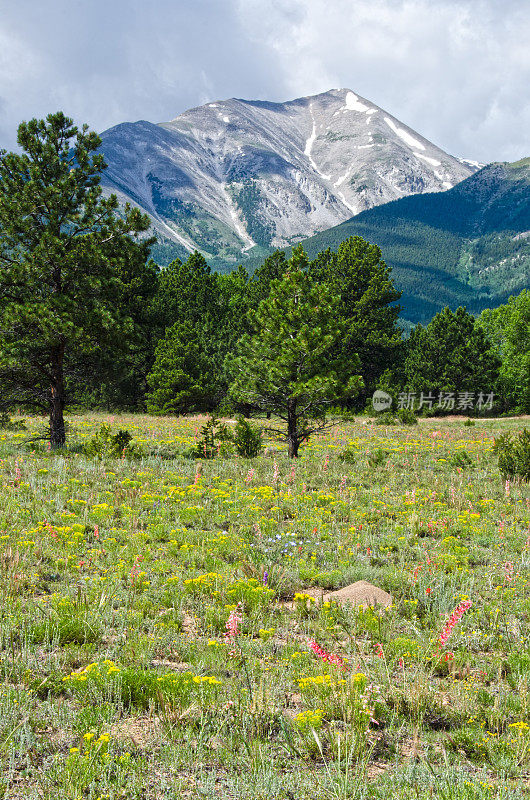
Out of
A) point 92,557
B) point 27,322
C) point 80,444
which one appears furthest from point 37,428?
point 92,557

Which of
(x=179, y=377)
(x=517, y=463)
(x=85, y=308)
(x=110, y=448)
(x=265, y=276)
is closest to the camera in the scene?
(x=517, y=463)

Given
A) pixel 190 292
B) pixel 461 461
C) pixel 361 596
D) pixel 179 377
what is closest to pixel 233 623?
pixel 361 596

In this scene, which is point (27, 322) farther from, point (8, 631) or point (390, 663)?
point (390, 663)

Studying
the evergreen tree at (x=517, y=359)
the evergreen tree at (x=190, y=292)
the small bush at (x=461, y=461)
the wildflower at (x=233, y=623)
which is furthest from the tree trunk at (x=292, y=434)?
the evergreen tree at (x=517, y=359)

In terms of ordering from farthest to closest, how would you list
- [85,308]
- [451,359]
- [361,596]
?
1. [451,359]
2. [85,308]
3. [361,596]

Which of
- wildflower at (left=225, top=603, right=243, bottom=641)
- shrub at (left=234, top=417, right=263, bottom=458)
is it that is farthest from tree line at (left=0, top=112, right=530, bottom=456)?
wildflower at (left=225, top=603, right=243, bottom=641)

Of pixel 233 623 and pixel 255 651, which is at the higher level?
pixel 233 623

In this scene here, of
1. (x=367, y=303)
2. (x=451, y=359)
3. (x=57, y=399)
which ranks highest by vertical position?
(x=367, y=303)

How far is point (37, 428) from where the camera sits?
20.7m

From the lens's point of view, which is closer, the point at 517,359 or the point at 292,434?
the point at 292,434

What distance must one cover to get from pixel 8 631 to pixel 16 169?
1377 centimetres

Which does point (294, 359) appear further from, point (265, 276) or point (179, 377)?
point (265, 276)

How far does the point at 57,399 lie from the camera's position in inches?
601

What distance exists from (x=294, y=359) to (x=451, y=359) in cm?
3734
